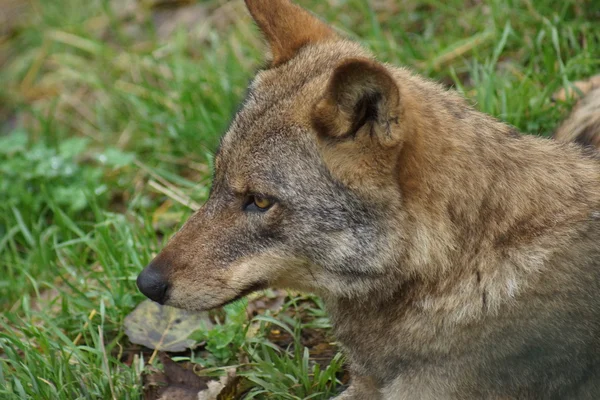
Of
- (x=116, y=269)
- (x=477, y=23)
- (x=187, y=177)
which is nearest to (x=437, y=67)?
(x=477, y=23)

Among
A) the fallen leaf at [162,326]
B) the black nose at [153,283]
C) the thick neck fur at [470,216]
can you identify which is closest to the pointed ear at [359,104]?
the thick neck fur at [470,216]

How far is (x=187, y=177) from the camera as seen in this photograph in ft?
21.4

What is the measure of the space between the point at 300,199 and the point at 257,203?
0.21 metres

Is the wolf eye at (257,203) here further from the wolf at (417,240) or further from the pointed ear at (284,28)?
the pointed ear at (284,28)

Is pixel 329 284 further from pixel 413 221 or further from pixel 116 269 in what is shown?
pixel 116 269

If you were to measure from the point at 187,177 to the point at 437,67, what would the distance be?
2.14 metres

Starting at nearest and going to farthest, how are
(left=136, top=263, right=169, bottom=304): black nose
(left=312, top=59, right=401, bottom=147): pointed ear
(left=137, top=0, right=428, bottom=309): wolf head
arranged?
(left=312, top=59, right=401, bottom=147): pointed ear, (left=137, top=0, right=428, bottom=309): wolf head, (left=136, top=263, right=169, bottom=304): black nose

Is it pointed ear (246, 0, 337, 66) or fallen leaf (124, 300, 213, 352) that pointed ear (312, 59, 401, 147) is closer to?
pointed ear (246, 0, 337, 66)

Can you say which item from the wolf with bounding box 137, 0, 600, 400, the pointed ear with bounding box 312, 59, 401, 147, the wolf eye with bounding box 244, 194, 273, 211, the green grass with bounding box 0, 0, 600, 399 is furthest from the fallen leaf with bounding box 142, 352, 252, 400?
the pointed ear with bounding box 312, 59, 401, 147

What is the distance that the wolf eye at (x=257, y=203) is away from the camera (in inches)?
138

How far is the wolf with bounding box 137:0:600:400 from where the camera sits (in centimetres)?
333

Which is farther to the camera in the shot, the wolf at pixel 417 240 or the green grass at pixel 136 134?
the green grass at pixel 136 134

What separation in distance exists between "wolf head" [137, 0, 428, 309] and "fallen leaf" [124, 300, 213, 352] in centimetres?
97

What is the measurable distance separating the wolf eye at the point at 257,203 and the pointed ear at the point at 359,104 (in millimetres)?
395
